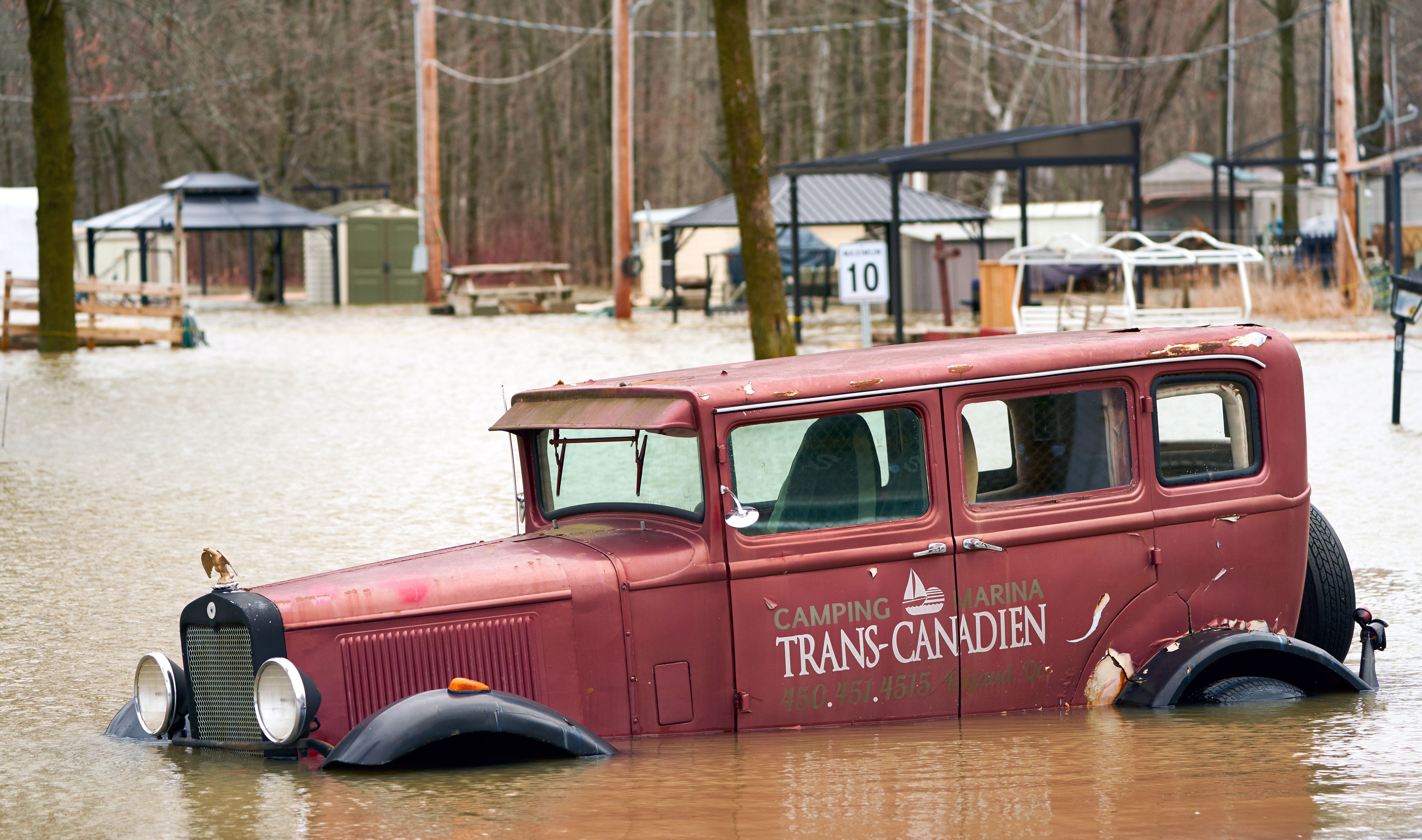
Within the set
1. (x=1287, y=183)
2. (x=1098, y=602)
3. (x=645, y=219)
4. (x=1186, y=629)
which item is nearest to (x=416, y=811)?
(x=1098, y=602)

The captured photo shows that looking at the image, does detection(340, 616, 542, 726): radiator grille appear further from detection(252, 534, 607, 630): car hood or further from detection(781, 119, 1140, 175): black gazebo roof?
detection(781, 119, 1140, 175): black gazebo roof

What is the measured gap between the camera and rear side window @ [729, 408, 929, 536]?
5.14 m

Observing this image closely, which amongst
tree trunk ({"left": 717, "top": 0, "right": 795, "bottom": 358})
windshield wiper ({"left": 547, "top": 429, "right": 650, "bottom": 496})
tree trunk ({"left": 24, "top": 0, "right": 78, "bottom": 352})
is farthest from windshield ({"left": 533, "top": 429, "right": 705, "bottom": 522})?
tree trunk ({"left": 24, "top": 0, "right": 78, "bottom": 352})

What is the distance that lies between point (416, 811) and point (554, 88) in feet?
182

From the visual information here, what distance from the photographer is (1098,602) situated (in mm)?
5484

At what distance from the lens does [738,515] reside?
5004 mm

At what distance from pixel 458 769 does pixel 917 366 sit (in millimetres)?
2001

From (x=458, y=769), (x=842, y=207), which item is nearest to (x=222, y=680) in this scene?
(x=458, y=769)

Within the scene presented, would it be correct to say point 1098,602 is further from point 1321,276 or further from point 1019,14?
point 1019,14

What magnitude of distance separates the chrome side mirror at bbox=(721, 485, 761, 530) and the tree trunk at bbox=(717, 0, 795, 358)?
1136 centimetres

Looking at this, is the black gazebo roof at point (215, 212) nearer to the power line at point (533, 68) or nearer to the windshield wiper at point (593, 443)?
the power line at point (533, 68)

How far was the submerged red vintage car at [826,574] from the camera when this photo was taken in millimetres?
4988

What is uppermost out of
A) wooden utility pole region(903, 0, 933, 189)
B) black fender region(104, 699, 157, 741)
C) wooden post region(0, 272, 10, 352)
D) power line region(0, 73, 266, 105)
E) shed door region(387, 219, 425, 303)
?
power line region(0, 73, 266, 105)

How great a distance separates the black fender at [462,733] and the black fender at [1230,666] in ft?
6.40
